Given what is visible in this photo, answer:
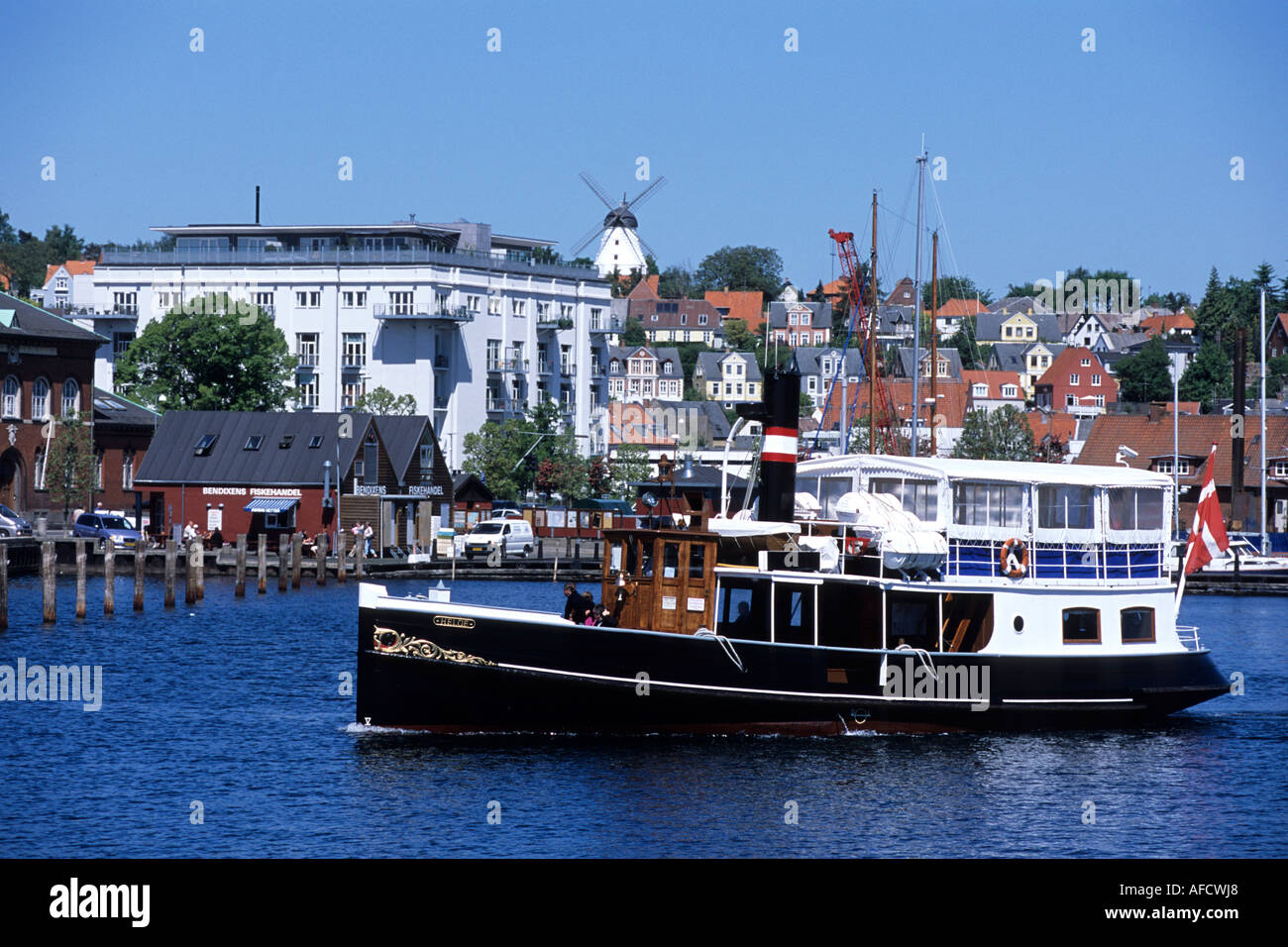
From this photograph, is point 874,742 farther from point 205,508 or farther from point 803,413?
point 803,413

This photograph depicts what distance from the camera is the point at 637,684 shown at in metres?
34.5

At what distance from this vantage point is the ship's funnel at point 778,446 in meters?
36.4

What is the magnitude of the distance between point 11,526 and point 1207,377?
121823 millimetres

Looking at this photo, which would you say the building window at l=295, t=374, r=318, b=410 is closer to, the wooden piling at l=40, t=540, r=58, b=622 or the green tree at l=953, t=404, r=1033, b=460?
the green tree at l=953, t=404, r=1033, b=460

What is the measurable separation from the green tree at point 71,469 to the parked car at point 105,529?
6.00m

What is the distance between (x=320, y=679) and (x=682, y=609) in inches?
610

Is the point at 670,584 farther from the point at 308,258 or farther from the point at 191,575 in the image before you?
the point at 308,258

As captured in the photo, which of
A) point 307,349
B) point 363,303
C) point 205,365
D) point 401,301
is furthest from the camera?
point 307,349

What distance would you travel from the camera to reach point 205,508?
302 ft

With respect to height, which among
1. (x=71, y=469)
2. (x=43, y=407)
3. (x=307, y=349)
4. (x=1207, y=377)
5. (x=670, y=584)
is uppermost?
(x=1207, y=377)

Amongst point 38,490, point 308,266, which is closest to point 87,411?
point 38,490

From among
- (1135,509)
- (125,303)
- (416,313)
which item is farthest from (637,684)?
(125,303)

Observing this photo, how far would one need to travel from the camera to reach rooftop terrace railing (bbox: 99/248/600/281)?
436ft
